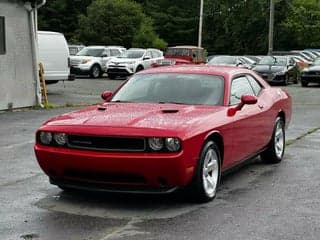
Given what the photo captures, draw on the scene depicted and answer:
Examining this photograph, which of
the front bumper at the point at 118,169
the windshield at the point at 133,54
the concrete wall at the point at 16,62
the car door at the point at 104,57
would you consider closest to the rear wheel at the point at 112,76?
the car door at the point at 104,57

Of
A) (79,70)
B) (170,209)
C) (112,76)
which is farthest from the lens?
(112,76)

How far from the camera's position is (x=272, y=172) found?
887cm

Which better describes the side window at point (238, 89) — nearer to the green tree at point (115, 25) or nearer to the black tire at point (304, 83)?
the black tire at point (304, 83)

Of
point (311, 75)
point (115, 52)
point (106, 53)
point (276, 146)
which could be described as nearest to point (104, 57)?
point (106, 53)

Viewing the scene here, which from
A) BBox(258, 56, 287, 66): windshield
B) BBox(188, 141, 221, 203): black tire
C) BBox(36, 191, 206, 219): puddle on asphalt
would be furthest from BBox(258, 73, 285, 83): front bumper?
BBox(36, 191, 206, 219): puddle on asphalt

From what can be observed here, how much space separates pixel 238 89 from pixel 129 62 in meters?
26.1

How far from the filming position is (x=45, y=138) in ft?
22.6

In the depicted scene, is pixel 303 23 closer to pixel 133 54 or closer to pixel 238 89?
pixel 133 54

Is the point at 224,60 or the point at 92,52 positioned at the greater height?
the point at 92,52

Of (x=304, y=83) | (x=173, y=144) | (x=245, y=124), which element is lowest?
(x=304, y=83)

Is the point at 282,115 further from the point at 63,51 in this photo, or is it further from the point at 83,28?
the point at 83,28

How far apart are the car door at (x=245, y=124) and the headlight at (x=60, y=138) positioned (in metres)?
2.02

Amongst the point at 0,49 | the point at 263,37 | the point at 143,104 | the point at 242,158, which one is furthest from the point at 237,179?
the point at 263,37

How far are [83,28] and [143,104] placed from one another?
48260 mm
